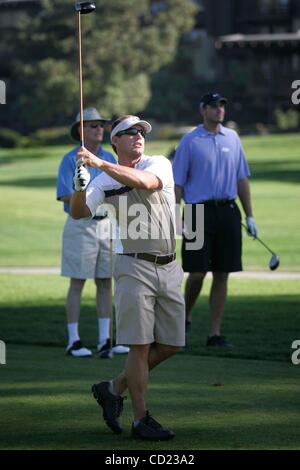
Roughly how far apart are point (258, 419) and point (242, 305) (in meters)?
7.15

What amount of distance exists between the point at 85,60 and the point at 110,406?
6359 centimetres

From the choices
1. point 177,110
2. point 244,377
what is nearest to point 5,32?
point 177,110

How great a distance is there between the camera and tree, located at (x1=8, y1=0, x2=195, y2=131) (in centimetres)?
6888

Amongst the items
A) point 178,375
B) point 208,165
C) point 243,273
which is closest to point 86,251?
point 208,165

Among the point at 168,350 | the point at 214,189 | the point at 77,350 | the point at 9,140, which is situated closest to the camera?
the point at 168,350

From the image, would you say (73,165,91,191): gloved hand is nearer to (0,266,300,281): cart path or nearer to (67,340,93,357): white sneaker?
(67,340,93,357): white sneaker

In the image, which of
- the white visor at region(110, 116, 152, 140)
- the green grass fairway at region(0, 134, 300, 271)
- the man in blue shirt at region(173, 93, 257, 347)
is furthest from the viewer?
the green grass fairway at region(0, 134, 300, 271)

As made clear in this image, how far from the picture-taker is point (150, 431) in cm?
702

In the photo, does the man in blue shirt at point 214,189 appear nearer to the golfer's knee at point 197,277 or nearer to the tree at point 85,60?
the golfer's knee at point 197,277

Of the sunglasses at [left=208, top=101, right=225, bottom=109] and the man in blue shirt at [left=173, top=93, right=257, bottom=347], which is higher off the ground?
the sunglasses at [left=208, top=101, right=225, bottom=109]

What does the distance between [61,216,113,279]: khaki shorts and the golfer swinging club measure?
3.64m

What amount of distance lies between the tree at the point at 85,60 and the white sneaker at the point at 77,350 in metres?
56.9
